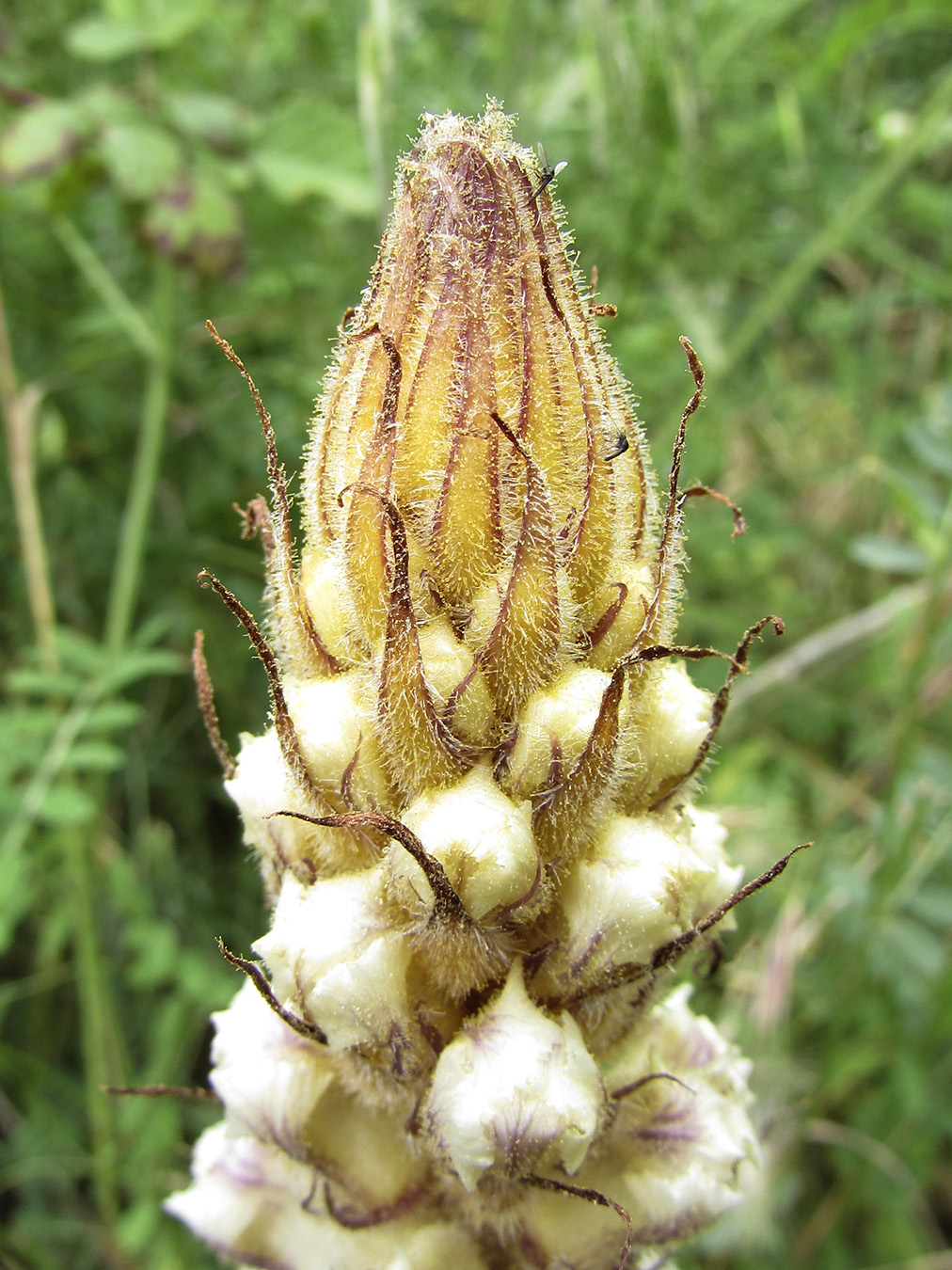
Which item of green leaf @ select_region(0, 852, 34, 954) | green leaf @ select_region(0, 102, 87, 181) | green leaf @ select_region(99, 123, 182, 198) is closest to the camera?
green leaf @ select_region(0, 852, 34, 954)

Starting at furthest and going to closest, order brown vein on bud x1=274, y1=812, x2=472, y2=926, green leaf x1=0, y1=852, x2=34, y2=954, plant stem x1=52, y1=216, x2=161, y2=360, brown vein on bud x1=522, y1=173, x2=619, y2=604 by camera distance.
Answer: plant stem x1=52, y1=216, x2=161, y2=360
green leaf x1=0, y1=852, x2=34, y2=954
brown vein on bud x1=522, y1=173, x2=619, y2=604
brown vein on bud x1=274, y1=812, x2=472, y2=926

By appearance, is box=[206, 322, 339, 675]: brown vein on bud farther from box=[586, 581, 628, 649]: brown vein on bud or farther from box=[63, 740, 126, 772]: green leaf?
box=[63, 740, 126, 772]: green leaf

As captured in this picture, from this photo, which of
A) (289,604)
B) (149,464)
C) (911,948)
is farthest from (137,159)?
(911,948)

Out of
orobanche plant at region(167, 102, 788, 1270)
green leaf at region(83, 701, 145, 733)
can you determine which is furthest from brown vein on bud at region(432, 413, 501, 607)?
green leaf at region(83, 701, 145, 733)

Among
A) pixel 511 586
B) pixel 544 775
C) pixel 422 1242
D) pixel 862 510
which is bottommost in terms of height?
pixel 422 1242

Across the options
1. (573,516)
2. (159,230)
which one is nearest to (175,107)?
(159,230)

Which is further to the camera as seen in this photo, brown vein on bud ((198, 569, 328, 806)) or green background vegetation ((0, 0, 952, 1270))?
green background vegetation ((0, 0, 952, 1270))

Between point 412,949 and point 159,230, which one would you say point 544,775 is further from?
point 159,230
